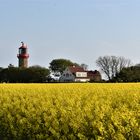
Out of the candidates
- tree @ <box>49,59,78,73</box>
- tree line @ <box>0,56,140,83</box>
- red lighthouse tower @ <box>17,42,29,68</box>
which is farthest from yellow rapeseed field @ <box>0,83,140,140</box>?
tree @ <box>49,59,78,73</box>

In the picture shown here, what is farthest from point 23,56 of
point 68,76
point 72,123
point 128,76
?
point 72,123

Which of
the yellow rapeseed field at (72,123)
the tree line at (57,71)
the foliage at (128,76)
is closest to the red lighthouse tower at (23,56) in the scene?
the tree line at (57,71)

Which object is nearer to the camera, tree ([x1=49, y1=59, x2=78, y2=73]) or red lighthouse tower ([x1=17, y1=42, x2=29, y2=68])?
red lighthouse tower ([x1=17, y1=42, x2=29, y2=68])

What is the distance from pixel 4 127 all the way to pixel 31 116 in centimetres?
142

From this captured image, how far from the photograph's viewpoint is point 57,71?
11631cm

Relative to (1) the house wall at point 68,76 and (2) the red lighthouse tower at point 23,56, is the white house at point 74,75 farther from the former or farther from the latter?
(2) the red lighthouse tower at point 23,56

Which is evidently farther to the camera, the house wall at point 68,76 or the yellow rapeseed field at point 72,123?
the house wall at point 68,76

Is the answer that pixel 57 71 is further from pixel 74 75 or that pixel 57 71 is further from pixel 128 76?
pixel 128 76

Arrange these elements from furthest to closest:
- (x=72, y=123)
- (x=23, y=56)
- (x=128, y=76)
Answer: (x=23, y=56)
(x=128, y=76)
(x=72, y=123)

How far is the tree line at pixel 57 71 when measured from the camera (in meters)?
70.6

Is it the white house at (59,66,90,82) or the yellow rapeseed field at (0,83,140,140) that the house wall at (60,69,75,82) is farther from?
the yellow rapeseed field at (0,83,140,140)

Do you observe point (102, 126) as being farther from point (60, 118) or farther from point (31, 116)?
point (31, 116)

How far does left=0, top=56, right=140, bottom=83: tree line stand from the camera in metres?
70.6

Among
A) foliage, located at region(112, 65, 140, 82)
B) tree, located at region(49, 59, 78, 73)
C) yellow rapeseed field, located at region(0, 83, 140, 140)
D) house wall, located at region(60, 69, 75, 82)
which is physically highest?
tree, located at region(49, 59, 78, 73)
